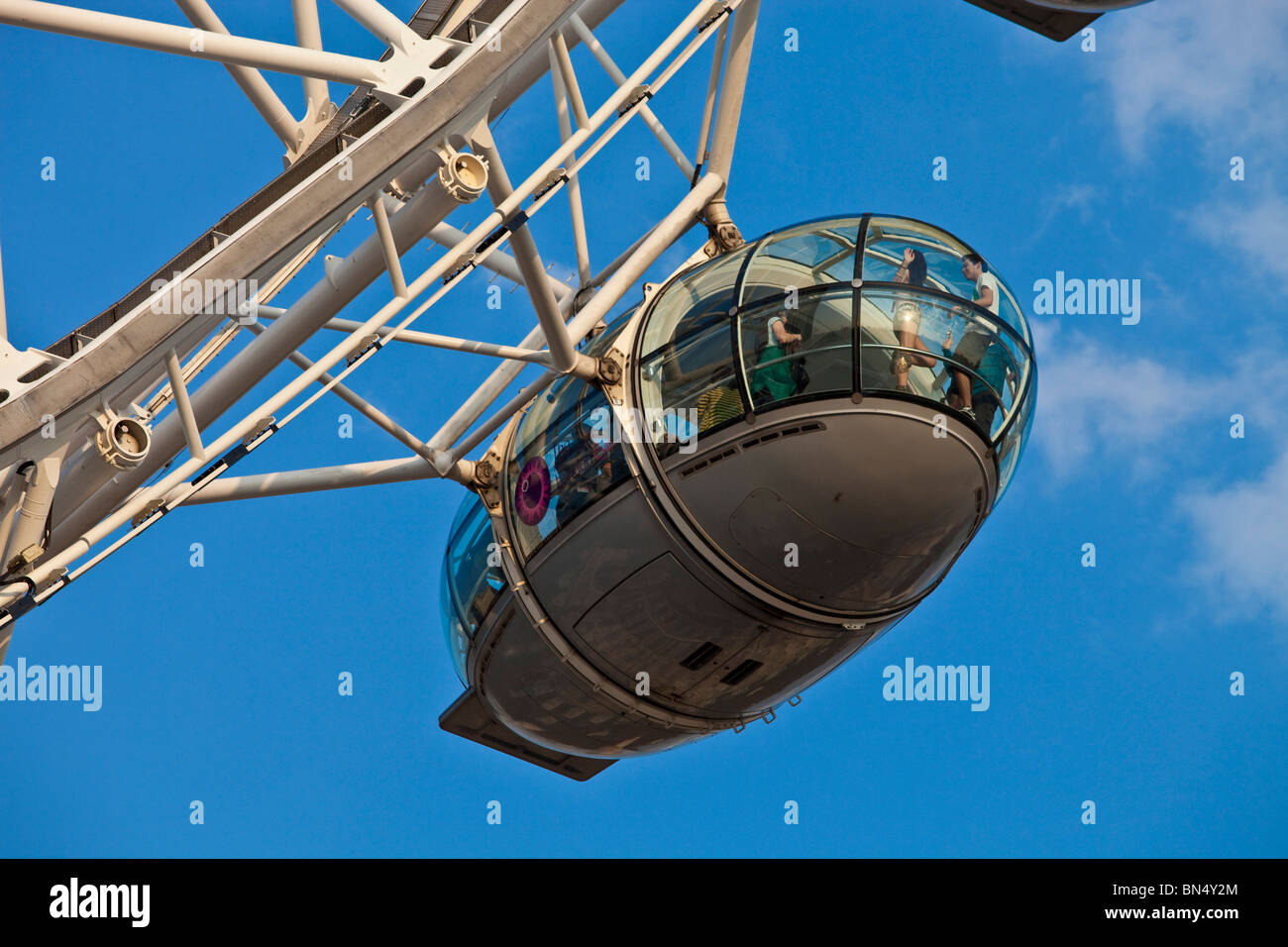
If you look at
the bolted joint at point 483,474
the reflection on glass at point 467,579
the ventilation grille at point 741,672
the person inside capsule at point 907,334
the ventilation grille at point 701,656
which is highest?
the person inside capsule at point 907,334

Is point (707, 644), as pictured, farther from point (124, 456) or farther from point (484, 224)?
point (124, 456)

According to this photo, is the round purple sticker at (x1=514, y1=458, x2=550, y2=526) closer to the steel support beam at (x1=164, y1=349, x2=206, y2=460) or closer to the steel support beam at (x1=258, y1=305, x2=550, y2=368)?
the steel support beam at (x1=258, y1=305, x2=550, y2=368)

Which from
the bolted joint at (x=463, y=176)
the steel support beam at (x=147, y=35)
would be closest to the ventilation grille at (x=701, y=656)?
the bolted joint at (x=463, y=176)

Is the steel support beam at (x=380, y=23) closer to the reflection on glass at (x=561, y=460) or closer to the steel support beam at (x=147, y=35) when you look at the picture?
the steel support beam at (x=147, y=35)

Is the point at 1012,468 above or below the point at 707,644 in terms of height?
above

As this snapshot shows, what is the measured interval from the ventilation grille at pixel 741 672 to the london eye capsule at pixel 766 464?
0.03 m

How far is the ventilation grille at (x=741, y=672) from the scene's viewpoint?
20.8 m

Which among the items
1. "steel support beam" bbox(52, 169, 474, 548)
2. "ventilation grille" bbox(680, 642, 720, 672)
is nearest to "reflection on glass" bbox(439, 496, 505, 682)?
"ventilation grille" bbox(680, 642, 720, 672)

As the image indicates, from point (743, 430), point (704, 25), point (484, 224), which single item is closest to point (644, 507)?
point (743, 430)

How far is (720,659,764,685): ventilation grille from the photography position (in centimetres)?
2081

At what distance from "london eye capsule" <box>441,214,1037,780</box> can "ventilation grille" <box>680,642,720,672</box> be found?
0.02 meters

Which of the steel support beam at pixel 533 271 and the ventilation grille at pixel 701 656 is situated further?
the ventilation grille at pixel 701 656

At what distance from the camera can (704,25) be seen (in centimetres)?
1984

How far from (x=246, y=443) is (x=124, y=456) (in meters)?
1.12
